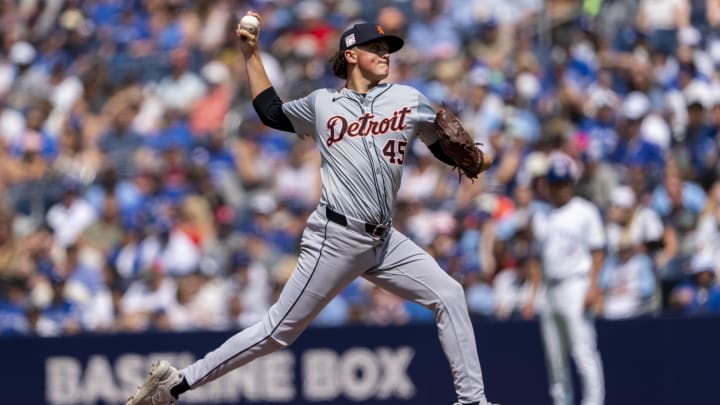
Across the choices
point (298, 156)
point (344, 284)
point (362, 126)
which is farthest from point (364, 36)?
point (298, 156)

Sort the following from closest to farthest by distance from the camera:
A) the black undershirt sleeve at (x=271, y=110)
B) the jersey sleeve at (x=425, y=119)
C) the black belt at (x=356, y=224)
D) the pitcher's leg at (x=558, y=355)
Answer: the black belt at (x=356, y=224), the jersey sleeve at (x=425, y=119), the black undershirt sleeve at (x=271, y=110), the pitcher's leg at (x=558, y=355)

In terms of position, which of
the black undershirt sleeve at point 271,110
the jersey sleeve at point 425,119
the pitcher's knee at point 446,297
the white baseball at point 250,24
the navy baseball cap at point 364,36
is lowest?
the pitcher's knee at point 446,297

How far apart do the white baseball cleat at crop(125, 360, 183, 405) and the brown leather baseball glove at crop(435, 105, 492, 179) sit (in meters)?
1.74

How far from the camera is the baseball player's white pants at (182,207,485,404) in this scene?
6098 mm

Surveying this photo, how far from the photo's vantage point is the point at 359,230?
6.07m

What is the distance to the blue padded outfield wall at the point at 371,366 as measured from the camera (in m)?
9.51

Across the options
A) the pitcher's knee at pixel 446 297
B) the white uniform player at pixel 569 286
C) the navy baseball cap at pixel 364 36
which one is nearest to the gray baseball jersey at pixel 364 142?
the navy baseball cap at pixel 364 36

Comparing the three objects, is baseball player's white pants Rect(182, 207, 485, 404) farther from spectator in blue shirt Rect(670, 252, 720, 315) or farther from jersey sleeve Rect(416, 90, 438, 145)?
→ spectator in blue shirt Rect(670, 252, 720, 315)

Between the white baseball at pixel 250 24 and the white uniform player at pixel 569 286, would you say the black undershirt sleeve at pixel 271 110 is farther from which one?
the white uniform player at pixel 569 286

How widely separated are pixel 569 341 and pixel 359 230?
12.3 feet

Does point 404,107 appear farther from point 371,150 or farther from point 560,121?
point 560,121

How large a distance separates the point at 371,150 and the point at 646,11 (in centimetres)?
815

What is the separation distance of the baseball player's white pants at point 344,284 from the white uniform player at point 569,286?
10.8 feet

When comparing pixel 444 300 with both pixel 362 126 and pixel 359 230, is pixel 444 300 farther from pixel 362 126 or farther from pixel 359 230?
pixel 362 126
